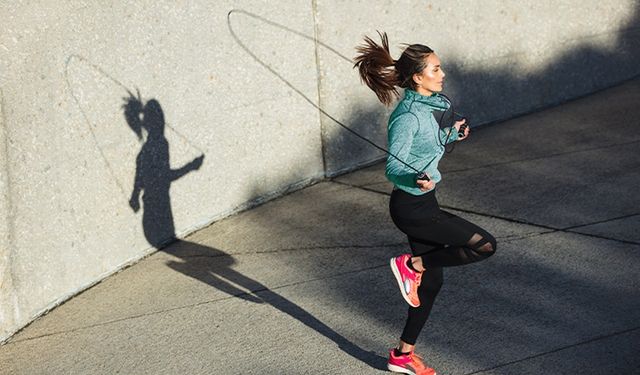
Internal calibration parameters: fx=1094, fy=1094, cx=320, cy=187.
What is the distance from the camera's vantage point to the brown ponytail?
16.8ft

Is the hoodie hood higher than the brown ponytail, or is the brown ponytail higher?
the brown ponytail

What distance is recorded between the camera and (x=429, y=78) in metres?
5.12

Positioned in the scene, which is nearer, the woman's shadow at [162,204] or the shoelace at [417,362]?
the shoelace at [417,362]

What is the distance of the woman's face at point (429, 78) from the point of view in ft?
16.8

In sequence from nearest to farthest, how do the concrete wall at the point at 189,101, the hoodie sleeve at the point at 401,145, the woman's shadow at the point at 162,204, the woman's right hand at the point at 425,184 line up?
the woman's right hand at the point at 425,184 < the hoodie sleeve at the point at 401,145 < the concrete wall at the point at 189,101 < the woman's shadow at the point at 162,204

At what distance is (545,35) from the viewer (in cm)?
988

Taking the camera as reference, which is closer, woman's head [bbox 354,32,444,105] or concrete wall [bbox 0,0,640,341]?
woman's head [bbox 354,32,444,105]

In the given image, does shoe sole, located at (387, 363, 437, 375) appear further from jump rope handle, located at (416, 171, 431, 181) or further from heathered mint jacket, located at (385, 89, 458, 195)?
jump rope handle, located at (416, 171, 431, 181)

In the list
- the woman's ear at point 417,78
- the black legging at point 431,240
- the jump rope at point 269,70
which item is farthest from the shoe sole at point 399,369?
the woman's ear at point 417,78

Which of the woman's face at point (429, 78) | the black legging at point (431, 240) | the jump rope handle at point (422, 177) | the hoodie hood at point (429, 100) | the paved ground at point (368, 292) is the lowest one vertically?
the paved ground at point (368, 292)

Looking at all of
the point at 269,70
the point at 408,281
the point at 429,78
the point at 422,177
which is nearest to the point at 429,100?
the point at 429,78

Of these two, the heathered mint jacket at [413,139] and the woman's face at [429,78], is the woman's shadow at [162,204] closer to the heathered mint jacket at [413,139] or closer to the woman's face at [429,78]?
the heathered mint jacket at [413,139]

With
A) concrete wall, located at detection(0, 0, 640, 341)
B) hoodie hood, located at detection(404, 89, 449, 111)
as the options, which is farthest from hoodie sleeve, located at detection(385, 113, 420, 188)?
concrete wall, located at detection(0, 0, 640, 341)

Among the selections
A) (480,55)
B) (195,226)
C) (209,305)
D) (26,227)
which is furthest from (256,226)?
(480,55)
